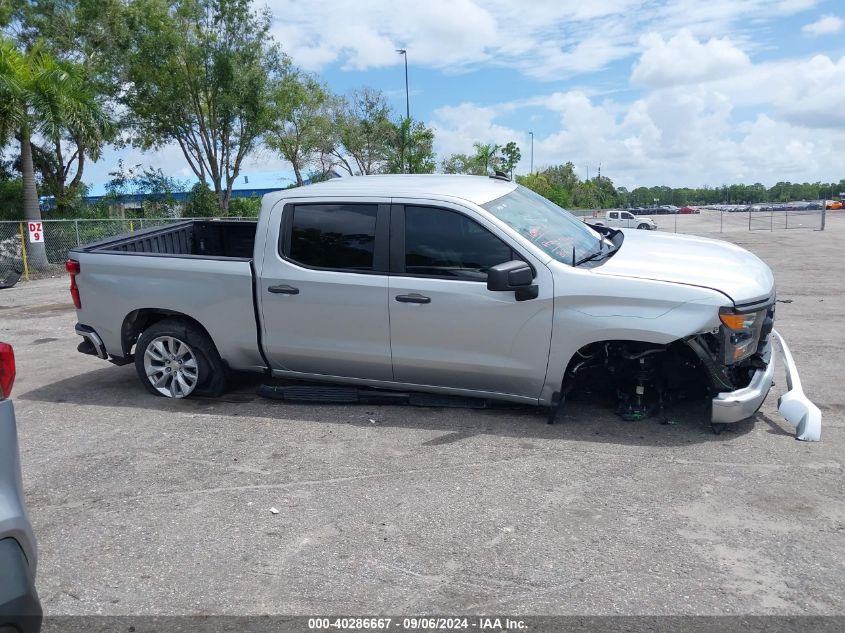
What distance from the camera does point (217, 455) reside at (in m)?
5.20

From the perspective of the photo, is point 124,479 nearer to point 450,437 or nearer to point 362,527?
point 362,527

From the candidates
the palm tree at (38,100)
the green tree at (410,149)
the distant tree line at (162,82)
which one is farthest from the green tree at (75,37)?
the green tree at (410,149)

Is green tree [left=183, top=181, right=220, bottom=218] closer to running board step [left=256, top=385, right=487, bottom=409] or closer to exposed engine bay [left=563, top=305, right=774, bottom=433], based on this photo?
running board step [left=256, top=385, right=487, bottom=409]

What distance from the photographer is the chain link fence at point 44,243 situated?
19250mm

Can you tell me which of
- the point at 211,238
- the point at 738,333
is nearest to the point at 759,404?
the point at 738,333

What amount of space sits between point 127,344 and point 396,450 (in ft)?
9.59

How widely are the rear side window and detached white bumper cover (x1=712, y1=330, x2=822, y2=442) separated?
2.71 m

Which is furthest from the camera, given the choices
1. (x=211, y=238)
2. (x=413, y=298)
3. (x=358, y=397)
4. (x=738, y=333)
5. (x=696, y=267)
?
(x=211, y=238)

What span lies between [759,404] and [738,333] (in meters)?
0.60

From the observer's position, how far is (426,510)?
424 centimetres

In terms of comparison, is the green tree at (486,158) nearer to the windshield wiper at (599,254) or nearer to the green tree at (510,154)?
the green tree at (510,154)

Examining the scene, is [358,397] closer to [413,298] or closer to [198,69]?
[413,298]

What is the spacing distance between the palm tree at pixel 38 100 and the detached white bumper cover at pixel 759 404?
62.6ft

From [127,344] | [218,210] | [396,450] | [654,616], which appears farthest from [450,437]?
[218,210]
